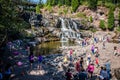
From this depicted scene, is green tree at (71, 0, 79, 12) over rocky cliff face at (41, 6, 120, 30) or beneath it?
over

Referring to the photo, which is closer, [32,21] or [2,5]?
[2,5]

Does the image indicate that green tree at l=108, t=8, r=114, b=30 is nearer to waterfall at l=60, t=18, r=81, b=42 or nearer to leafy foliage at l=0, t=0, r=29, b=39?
waterfall at l=60, t=18, r=81, b=42

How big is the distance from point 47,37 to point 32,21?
364 inches

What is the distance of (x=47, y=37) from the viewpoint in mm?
68625

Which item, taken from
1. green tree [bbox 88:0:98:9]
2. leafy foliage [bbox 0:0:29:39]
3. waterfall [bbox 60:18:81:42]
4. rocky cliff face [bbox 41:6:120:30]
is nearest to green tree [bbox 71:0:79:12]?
rocky cliff face [bbox 41:6:120:30]

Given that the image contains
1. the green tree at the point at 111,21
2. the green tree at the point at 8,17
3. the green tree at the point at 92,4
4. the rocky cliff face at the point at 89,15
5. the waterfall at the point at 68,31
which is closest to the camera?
the green tree at the point at 8,17

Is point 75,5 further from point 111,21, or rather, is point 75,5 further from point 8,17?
point 8,17

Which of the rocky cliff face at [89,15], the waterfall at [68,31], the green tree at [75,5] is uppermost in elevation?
the green tree at [75,5]

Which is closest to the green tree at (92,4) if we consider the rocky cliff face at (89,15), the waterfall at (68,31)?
the rocky cliff face at (89,15)

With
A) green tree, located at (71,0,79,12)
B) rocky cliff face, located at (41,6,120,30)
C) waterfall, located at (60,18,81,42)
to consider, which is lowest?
waterfall, located at (60,18,81,42)

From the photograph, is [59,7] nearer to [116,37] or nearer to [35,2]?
[35,2]

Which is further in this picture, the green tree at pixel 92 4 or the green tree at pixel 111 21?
the green tree at pixel 92 4

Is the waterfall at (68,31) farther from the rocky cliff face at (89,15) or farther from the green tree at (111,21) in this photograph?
the green tree at (111,21)

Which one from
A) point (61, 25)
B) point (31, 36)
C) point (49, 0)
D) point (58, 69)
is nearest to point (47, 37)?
point (31, 36)
